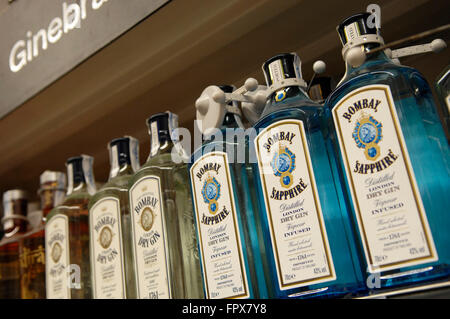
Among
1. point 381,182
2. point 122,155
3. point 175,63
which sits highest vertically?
point 175,63

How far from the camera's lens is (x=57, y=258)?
998mm

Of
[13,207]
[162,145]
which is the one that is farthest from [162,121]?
[13,207]

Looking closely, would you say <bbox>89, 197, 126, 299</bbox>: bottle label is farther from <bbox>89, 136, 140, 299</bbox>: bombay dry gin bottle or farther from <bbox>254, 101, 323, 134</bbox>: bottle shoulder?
<bbox>254, 101, 323, 134</bbox>: bottle shoulder

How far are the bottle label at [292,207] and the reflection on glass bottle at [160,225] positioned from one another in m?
0.19

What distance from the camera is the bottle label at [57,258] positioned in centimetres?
98

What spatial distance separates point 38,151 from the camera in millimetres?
1281

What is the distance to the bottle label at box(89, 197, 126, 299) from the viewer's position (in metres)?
0.89

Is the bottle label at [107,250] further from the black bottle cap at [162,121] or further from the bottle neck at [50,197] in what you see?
the bottle neck at [50,197]

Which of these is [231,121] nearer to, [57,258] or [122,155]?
[122,155]

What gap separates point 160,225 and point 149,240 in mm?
31

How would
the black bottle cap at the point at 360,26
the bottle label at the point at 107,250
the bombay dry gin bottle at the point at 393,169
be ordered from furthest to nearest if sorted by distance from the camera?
the bottle label at the point at 107,250 → the black bottle cap at the point at 360,26 → the bombay dry gin bottle at the point at 393,169

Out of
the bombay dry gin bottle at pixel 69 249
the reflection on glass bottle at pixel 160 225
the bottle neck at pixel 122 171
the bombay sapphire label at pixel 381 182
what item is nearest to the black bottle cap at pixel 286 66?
the bombay sapphire label at pixel 381 182

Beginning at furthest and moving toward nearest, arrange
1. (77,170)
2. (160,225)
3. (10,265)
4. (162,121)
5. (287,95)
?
(10,265), (77,170), (162,121), (160,225), (287,95)

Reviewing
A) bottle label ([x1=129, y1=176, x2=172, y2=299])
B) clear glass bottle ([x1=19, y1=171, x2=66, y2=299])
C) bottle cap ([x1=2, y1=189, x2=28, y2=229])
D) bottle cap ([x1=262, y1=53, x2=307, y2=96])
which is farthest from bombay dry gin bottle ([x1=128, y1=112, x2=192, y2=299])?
bottle cap ([x1=2, y1=189, x2=28, y2=229])
